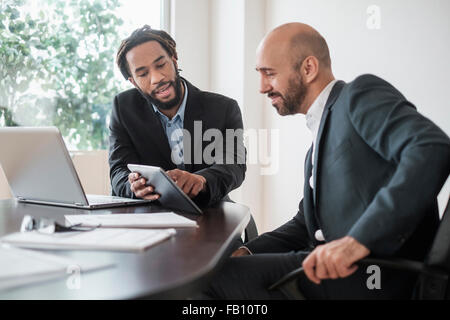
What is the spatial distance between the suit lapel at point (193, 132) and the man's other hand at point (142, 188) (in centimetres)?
49

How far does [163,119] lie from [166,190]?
2.86 ft

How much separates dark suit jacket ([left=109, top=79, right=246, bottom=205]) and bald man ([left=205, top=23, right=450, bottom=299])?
632 mm

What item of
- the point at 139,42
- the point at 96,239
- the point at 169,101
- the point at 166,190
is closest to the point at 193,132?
the point at 169,101

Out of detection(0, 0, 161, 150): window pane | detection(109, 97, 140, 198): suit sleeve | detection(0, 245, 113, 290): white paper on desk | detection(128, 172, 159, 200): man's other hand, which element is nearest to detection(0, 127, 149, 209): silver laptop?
detection(128, 172, 159, 200): man's other hand

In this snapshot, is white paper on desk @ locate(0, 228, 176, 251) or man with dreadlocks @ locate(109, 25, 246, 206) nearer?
white paper on desk @ locate(0, 228, 176, 251)

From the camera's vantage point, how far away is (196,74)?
3.79 meters

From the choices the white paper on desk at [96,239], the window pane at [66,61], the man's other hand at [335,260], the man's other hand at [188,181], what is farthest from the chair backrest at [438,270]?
the window pane at [66,61]

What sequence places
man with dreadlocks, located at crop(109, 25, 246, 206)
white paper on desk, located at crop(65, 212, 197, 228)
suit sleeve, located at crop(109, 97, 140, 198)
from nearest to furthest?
1. white paper on desk, located at crop(65, 212, 197, 228)
2. suit sleeve, located at crop(109, 97, 140, 198)
3. man with dreadlocks, located at crop(109, 25, 246, 206)

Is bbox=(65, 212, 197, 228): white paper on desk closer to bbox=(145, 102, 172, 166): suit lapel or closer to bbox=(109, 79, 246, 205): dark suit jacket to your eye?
bbox=(109, 79, 246, 205): dark suit jacket

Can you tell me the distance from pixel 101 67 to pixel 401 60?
2.30 meters

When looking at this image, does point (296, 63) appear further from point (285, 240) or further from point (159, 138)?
point (159, 138)

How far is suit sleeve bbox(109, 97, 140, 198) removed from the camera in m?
2.01
